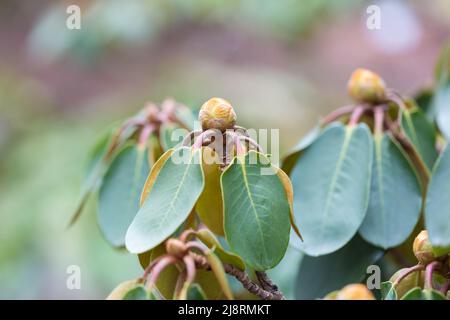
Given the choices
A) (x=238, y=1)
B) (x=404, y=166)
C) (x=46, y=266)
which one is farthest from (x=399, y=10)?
(x=404, y=166)

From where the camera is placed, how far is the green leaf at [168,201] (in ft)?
2.47

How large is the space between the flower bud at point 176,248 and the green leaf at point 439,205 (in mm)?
275

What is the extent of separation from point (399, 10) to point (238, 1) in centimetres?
107

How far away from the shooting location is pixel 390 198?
1013mm

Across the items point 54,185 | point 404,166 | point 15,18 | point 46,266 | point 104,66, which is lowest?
point 46,266

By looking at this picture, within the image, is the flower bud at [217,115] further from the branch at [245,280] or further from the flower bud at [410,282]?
the flower bud at [410,282]

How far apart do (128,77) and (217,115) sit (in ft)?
16.2

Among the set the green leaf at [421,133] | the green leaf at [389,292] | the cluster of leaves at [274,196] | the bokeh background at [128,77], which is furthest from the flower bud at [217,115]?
the bokeh background at [128,77]

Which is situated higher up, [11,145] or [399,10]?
[399,10]

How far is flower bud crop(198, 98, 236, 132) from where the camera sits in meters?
0.81

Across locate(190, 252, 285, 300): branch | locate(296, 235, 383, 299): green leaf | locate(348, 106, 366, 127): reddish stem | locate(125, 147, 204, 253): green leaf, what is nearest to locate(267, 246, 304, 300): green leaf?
locate(296, 235, 383, 299): green leaf

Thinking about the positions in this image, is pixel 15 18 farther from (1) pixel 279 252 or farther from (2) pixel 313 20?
(1) pixel 279 252

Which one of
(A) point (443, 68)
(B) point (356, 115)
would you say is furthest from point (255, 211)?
(A) point (443, 68)

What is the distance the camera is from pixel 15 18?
20.3 feet
